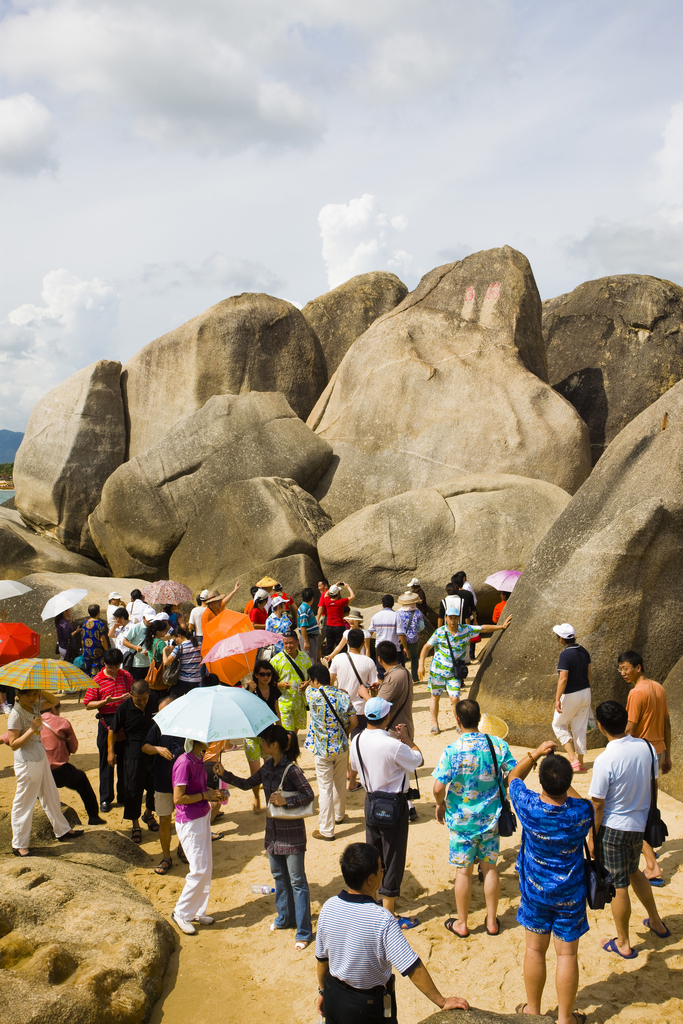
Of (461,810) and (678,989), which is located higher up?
(461,810)

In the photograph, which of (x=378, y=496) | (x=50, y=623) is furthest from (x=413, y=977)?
(x=378, y=496)

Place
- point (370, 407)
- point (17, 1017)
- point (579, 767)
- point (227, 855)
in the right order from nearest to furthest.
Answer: point (17, 1017), point (227, 855), point (579, 767), point (370, 407)

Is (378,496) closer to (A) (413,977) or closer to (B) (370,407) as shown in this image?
(B) (370,407)

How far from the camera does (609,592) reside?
8297 mm

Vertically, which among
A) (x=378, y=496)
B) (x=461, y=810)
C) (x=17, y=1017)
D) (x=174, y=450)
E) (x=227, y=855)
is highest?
(x=174, y=450)

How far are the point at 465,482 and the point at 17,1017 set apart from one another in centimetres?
1195

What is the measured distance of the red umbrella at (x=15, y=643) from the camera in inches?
335

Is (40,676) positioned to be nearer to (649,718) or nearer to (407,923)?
(407,923)

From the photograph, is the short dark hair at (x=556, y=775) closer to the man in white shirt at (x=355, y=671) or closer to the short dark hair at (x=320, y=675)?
the short dark hair at (x=320, y=675)

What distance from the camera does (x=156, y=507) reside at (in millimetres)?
15906

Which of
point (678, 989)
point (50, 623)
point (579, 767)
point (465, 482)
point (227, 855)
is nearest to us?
point (678, 989)

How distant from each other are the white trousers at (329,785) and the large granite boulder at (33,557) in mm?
10319

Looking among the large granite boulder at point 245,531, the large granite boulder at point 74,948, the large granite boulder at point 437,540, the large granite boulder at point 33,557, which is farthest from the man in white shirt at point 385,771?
the large granite boulder at point 33,557

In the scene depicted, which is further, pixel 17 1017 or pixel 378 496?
pixel 378 496
